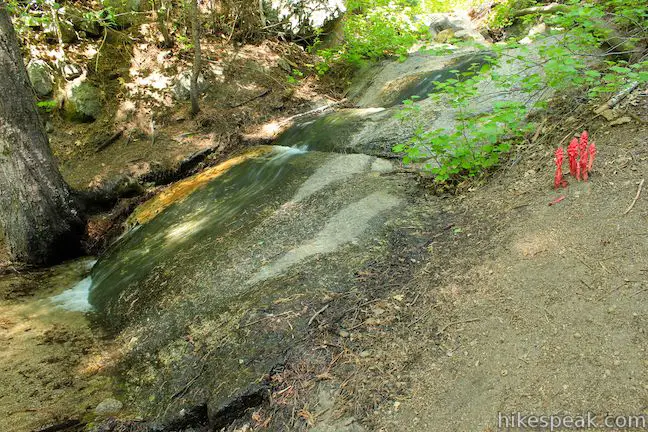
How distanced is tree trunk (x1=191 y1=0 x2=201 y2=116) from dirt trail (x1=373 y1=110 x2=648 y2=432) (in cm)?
662

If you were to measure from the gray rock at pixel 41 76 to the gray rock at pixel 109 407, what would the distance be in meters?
7.11

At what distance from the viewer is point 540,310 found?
8.21 feet

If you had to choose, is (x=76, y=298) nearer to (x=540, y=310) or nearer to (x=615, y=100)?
(x=540, y=310)

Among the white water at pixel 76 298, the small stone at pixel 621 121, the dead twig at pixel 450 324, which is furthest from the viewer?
the white water at pixel 76 298

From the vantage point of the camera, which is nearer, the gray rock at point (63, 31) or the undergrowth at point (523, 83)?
the undergrowth at point (523, 83)

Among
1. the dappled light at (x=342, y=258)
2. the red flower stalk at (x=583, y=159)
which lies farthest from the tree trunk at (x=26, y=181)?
the red flower stalk at (x=583, y=159)

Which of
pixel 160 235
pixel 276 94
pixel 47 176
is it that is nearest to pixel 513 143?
pixel 160 235

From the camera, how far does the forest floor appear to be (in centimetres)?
207

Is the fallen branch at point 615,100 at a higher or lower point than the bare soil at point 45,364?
higher

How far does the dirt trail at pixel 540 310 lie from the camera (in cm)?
206

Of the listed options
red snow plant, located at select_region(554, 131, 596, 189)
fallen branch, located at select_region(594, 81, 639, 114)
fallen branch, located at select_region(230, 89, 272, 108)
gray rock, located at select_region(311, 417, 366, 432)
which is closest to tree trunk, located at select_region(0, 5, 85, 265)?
fallen branch, located at select_region(230, 89, 272, 108)

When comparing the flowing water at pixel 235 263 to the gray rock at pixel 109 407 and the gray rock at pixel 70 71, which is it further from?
the gray rock at pixel 70 71

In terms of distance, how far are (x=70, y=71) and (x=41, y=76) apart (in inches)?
20.1

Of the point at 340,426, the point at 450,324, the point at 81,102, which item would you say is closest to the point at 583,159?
the point at 450,324
